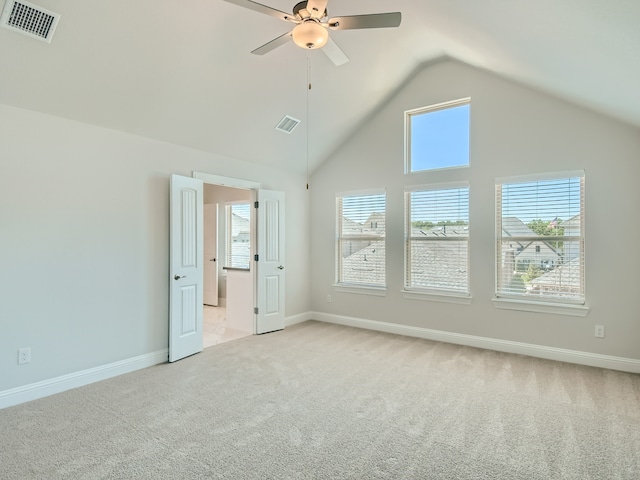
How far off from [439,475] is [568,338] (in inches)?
112

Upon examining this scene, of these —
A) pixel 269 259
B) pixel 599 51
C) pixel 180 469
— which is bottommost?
pixel 180 469

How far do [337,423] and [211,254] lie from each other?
215 inches

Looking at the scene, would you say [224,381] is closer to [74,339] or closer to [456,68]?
[74,339]

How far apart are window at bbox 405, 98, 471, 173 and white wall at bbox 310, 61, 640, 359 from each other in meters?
0.12

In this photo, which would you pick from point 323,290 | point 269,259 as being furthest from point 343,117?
point 323,290

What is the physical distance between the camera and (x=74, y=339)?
3352 mm

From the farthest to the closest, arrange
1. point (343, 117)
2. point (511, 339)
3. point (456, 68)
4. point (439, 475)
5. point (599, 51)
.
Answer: point (343, 117) < point (456, 68) < point (511, 339) < point (599, 51) < point (439, 475)

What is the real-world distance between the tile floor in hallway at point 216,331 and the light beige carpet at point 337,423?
831 mm

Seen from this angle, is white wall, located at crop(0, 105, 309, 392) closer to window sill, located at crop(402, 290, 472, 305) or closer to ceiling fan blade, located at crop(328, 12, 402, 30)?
ceiling fan blade, located at crop(328, 12, 402, 30)

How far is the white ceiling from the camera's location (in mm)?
2561

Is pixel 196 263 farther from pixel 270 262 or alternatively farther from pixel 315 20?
pixel 315 20

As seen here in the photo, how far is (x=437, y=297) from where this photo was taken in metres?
4.85

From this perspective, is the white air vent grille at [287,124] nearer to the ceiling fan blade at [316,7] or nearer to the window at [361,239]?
the window at [361,239]

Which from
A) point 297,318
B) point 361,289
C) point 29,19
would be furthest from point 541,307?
point 29,19
